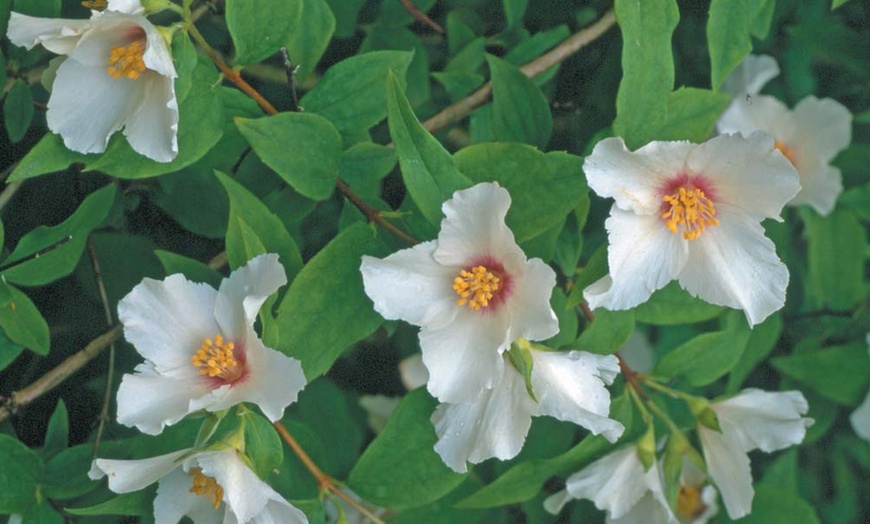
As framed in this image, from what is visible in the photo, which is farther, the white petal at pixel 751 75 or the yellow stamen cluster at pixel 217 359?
the white petal at pixel 751 75

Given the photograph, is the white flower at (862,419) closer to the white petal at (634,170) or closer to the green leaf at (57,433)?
the white petal at (634,170)

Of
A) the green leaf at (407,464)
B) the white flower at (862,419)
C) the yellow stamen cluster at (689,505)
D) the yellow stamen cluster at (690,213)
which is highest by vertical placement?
the yellow stamen cluster at (690,213)

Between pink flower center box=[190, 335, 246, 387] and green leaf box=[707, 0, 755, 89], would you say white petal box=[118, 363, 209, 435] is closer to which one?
pink flower center box=[190, 335, 246, 387]

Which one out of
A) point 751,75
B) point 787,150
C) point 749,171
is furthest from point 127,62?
point 787,150

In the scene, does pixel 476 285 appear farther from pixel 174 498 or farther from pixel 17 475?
pixel 17 475

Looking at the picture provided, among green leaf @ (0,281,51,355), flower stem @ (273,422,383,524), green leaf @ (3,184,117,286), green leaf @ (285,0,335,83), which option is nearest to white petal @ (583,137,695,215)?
green leaf @ (285,0,335,83)

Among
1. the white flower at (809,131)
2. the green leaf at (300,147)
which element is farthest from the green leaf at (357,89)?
the white flower at (809,131)
